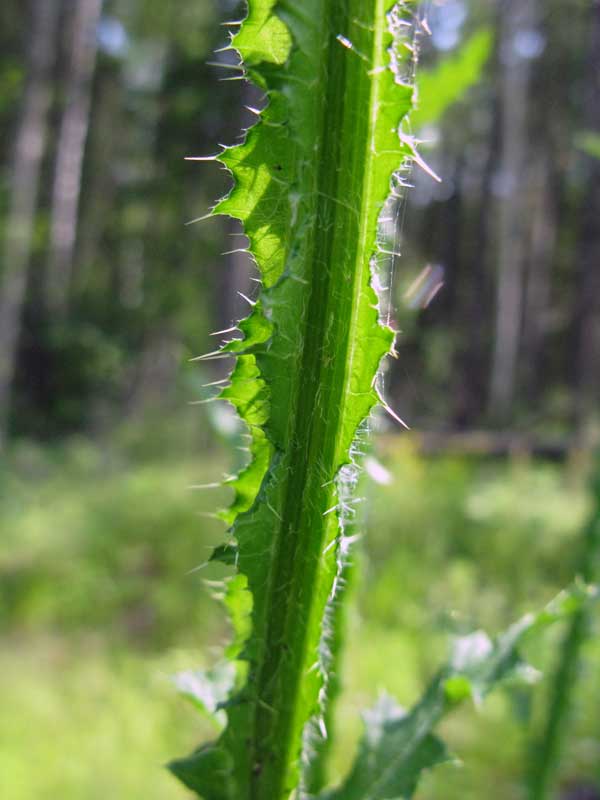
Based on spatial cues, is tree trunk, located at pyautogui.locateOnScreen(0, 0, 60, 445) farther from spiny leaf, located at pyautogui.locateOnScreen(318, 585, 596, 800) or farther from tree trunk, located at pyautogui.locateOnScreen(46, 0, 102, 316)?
spiny leaf, located at pyautogui.locateOnScreen(318, 585, 596, 800)

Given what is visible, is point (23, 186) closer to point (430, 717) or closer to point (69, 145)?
point (69, 145)

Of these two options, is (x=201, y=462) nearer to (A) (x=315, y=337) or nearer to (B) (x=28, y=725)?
(B) (x=28, y=725)

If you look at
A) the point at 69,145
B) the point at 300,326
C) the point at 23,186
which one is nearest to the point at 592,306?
the point at 23,186

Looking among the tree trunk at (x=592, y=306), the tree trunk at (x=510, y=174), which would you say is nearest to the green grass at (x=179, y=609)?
the tree trunk at (x=592, y=306)

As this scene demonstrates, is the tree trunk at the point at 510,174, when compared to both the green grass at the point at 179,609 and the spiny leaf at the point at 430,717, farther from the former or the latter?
the spiny leaf at the point at 430,717

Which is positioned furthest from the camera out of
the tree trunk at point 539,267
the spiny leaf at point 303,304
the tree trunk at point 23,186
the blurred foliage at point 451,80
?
the tree trunk at point 539,267

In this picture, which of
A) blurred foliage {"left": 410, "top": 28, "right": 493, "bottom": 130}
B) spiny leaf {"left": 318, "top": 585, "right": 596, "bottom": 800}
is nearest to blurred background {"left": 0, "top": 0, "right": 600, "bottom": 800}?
blurred foliage {"left": 410, "top": 28, "right": 493, "bottom": 130}
